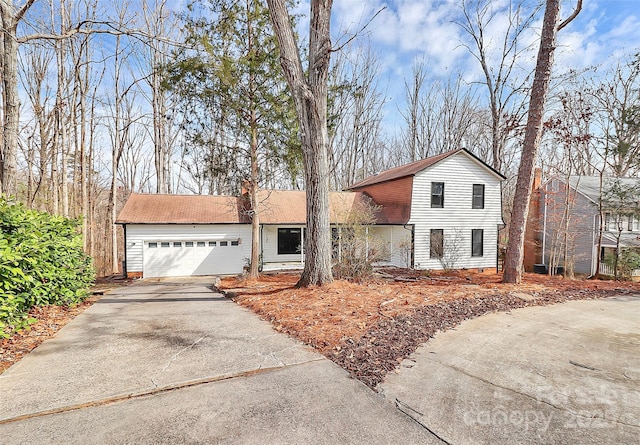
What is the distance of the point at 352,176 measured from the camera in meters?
24.1

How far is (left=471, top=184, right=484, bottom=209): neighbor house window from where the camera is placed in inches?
605

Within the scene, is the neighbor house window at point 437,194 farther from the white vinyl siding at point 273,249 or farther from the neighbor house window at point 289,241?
the neighbor house window at point 289,241

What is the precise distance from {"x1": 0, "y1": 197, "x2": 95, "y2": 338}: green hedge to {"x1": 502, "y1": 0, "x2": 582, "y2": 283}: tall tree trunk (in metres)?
11.3

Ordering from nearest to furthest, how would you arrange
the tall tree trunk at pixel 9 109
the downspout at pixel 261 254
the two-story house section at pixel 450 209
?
the tall tree trunk at pixel 9 109, the downspout at pixel 261 254, the two-story house section at pixel 450 209

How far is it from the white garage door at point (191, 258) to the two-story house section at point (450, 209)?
8040mm

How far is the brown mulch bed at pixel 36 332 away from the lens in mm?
3912

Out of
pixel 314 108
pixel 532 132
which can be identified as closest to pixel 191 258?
pixel 314 108

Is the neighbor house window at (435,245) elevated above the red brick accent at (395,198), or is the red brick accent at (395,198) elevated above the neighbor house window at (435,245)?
the red brick accent at (395,198)

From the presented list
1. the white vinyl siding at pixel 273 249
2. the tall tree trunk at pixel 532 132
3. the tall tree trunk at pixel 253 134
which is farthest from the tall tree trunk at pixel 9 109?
the tall tree trunk at pixel 532 132

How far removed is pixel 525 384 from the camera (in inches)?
130

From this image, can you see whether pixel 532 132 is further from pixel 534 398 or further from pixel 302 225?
pixel 302 225

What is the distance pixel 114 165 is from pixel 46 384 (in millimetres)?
17197

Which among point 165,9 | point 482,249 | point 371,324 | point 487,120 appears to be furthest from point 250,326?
point 487,120

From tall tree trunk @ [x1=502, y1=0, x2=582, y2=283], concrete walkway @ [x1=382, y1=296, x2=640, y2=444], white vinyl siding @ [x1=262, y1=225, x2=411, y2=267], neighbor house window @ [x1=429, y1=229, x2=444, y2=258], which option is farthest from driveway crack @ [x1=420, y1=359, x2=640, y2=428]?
neighbor house window @ [x1=429, y1=229, x2=444, y2=258]
